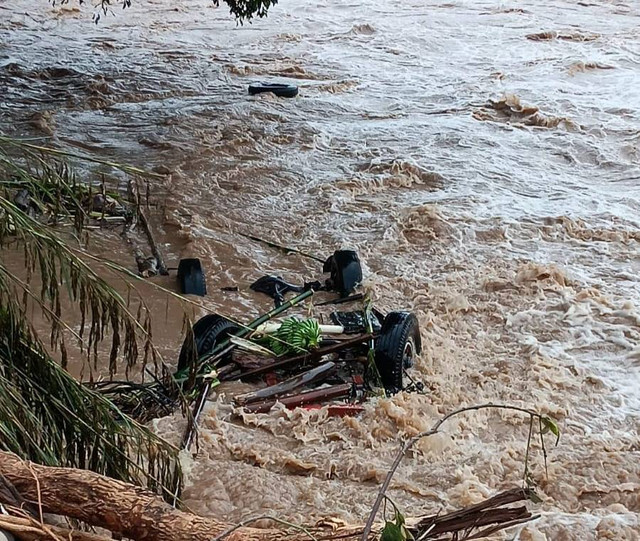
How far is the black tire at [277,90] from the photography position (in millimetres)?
12211

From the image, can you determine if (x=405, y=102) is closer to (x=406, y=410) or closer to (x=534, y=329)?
(x=534, y=329)

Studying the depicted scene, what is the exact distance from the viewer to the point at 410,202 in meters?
8.52

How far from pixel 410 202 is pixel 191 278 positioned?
301 centimetres

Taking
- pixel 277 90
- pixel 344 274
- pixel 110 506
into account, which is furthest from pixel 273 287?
pixel 277 90

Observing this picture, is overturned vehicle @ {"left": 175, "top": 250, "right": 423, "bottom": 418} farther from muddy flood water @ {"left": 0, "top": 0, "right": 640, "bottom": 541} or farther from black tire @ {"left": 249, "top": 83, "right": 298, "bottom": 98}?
black tire @ {"left": 249, "top": 83, "right": 298, "bottom": 98}

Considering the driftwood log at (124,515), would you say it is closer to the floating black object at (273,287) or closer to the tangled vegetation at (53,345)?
the tangled vegetation at (53,345)

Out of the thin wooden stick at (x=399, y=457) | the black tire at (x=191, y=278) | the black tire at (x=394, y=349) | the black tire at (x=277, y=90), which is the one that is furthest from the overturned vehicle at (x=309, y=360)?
the black tire at (x=277, y=90)

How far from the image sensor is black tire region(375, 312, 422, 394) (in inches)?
195

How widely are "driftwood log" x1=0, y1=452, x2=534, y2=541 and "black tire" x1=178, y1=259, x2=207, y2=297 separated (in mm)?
4127

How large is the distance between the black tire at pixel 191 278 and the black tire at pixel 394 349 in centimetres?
169

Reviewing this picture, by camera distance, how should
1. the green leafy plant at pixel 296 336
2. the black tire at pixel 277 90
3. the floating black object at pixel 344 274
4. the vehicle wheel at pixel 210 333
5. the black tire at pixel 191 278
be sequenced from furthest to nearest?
1. the black tire at pixel 277 90
2. the floating black object at pixel 344 274
3. the black tire at pixel 191 278
4. the green leafy plant at pixel 296 336
5. the vehicle wheel at pixel 210 333

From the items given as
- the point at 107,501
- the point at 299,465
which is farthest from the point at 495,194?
the point at 107,501

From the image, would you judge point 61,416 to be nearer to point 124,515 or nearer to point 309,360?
point 124,515

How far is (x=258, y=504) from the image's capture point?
12.9ft
